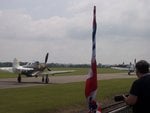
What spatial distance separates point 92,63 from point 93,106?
0.71m

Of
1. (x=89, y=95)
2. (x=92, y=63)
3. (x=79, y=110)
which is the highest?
(x=92, y=63)

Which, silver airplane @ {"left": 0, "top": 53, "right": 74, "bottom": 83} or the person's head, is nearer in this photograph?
the person's head

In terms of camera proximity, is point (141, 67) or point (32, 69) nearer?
point (141, 67)

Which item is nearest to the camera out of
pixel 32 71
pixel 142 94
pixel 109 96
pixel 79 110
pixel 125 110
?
pixel 142 94

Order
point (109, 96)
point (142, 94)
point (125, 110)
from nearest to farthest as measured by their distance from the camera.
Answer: point (142, 94) → point (125, 110) → point (109, 96)

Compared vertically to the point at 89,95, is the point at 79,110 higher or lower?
lower

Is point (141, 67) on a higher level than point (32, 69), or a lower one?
lower

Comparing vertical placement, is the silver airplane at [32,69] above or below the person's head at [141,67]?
above

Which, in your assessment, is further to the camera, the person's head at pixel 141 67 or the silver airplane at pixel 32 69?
the silver airplane at pixel 32 69

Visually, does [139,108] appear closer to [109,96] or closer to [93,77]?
[93,77]

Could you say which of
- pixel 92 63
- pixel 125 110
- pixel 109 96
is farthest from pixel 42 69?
pixel 92 63

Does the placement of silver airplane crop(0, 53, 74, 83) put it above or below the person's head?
above

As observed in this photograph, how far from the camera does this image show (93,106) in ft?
23.5

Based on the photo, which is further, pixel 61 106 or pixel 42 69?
pixel 42 69
